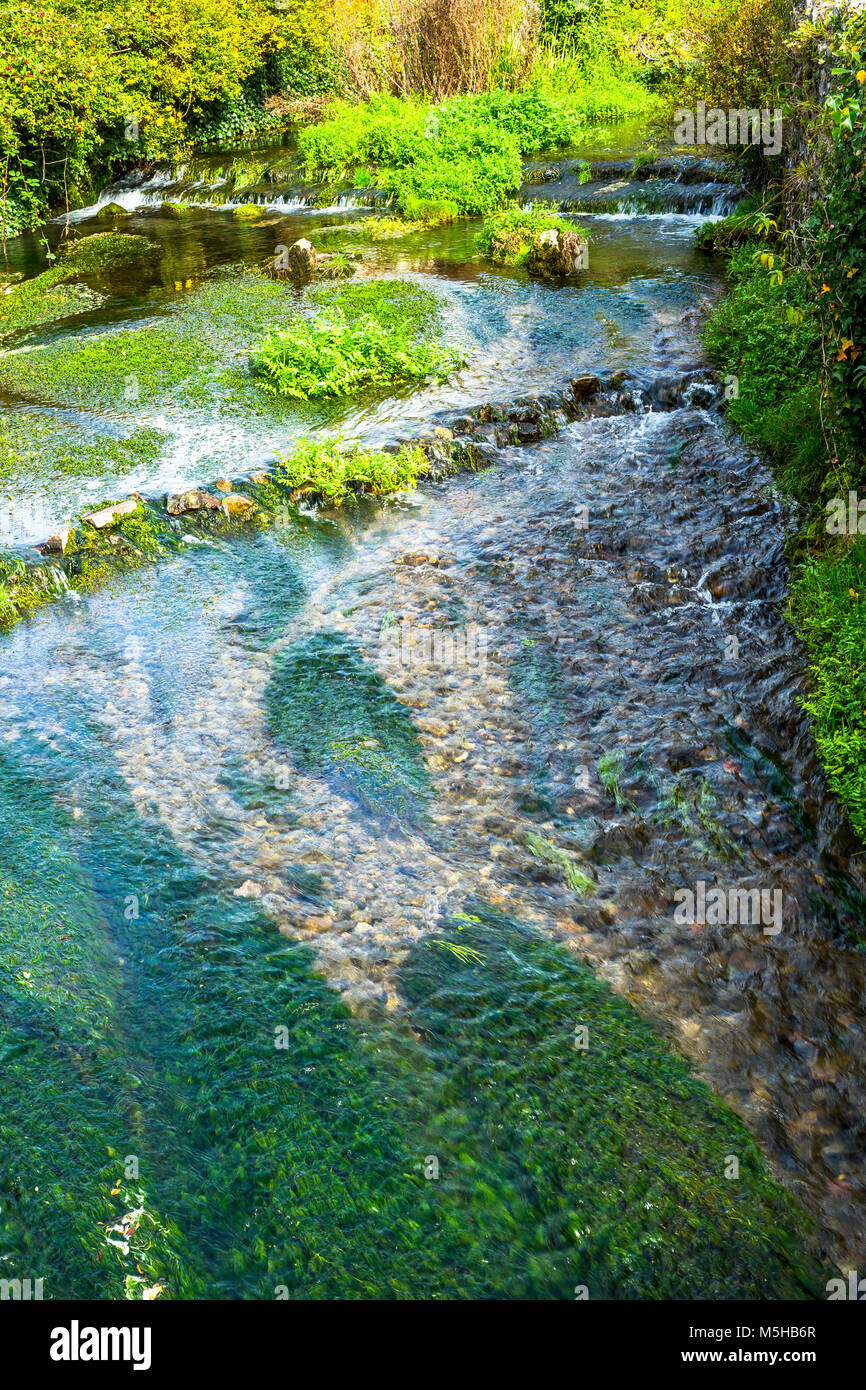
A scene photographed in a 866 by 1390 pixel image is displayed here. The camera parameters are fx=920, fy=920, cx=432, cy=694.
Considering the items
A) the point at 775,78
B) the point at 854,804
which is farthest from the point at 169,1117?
the point at 775,78

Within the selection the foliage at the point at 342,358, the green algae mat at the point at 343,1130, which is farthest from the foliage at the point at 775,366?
the green algae mat at the point at 343,1130

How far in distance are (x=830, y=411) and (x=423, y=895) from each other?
5.75m

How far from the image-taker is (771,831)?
575 cm

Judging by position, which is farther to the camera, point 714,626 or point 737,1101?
point 714,626

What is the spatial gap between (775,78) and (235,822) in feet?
43.8

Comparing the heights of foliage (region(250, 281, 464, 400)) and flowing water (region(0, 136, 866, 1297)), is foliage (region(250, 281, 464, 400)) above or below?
above

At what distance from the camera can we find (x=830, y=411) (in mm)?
8102

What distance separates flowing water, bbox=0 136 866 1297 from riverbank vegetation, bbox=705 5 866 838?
332 mm

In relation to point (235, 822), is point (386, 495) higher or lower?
higher

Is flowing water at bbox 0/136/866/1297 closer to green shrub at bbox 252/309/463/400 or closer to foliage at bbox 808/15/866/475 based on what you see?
foliage at bbox 808/15/866/475

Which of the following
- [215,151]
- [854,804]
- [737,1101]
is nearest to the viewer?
[737,1101]

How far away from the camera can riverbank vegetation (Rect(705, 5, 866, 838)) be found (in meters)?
5.84

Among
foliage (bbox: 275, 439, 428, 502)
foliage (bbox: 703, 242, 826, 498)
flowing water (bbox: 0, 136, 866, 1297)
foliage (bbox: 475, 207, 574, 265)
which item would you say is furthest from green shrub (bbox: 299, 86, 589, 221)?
flowing water (bbox: 0, 136, 866, 1297)

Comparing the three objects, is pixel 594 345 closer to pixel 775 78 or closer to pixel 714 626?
pixel 775 78
